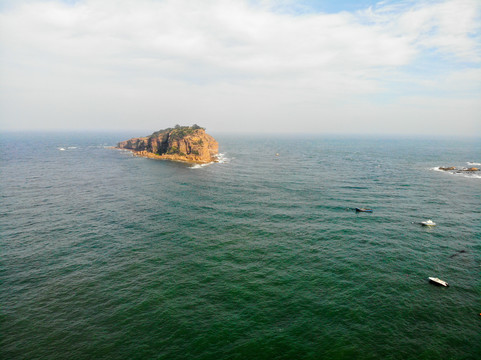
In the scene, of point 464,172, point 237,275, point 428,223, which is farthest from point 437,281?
point 464,172

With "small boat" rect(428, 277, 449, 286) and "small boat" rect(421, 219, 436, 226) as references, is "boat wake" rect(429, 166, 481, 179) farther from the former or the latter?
"small boat" rect(428, 277, 449, 286)

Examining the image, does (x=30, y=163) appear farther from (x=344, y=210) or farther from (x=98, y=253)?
(x=344, y=210)

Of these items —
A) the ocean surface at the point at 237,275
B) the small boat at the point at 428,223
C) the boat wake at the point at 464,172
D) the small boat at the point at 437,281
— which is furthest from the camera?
the boat wake at the point at 464,172

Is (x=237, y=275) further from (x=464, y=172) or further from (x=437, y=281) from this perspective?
(x=464, y=172)

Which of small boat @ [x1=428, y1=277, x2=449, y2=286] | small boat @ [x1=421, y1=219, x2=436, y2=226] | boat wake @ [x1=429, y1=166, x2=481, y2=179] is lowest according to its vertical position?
small boat @ [x1=428, y1=277, x2=449, y2=286]

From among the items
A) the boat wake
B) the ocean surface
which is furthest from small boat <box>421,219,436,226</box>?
the boat wake

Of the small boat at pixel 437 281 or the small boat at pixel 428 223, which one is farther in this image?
the small boat at pixel 428 223

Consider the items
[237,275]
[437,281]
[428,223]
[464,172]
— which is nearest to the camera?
[437,281]

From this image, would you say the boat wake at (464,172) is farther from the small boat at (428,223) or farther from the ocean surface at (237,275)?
the small boat at (428,223)

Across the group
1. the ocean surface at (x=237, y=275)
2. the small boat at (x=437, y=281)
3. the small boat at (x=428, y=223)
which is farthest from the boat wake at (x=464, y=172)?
the small boat at (x=437, y=281)
